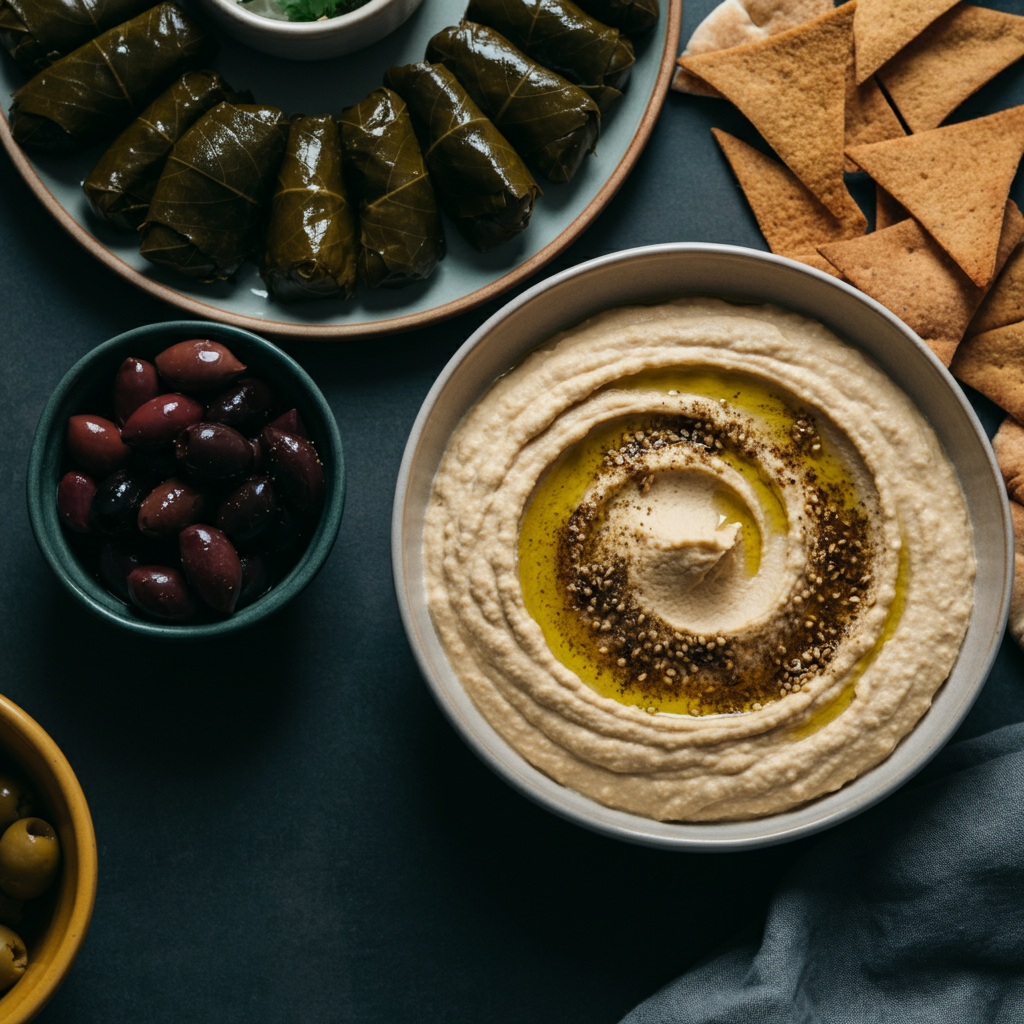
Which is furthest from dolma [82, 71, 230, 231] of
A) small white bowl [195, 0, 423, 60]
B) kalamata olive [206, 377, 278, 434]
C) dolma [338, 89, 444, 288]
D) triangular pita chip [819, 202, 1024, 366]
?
triangular pita chip [819, 202, 1024, 366]

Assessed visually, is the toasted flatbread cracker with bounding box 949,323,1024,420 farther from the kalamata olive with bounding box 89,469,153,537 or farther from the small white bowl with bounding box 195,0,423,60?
the kalamata olive with bounding box 89,469,153,537

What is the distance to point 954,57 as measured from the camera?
3283 mm

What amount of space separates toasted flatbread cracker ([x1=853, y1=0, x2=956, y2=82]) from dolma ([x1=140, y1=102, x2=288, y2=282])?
1961 millimetres

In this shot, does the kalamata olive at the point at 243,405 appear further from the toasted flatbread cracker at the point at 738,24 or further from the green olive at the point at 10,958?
the toasted flatbread cracker at the point at 738,24

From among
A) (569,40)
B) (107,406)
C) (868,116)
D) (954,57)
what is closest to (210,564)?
(107,406)

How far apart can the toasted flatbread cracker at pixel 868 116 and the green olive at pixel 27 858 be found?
10.8ft

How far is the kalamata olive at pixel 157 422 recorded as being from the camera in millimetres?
2639

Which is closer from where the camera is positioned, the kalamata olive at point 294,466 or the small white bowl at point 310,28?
the kalamata olive at point 294,466

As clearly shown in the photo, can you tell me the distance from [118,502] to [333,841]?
134 cm

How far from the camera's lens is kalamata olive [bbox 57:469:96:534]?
2.72 meters

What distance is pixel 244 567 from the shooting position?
2.73 metres

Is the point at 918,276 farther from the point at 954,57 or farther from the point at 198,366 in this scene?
the point at 198,366

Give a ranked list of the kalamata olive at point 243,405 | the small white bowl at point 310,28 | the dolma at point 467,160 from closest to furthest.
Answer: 1. the kalamata olive at point 243,405
2. the small white bowl at point 310,28
3. the dolma at point 467,160

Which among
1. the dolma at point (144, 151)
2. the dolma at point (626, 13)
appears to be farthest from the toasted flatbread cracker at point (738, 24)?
the dolma at point (144, 151)
